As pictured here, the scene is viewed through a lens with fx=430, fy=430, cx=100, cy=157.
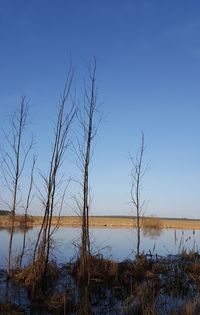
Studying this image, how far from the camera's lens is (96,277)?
14.8 metres

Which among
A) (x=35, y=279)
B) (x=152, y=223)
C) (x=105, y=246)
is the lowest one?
(x=35, y=279)

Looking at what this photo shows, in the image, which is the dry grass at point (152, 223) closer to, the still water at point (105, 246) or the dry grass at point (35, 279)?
the still water at point (105, 246)

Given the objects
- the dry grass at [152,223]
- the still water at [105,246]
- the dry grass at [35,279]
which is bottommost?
the dry grass at [35,279]

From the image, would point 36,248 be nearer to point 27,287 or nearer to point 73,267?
point 27,287

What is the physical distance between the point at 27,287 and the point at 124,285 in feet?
10.6

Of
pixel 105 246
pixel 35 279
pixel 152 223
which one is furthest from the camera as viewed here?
pixel 152 223

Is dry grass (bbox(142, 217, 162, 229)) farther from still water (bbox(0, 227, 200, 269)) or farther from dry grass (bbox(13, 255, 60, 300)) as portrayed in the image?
dry grass (bbox(13, 255, 60, 300))

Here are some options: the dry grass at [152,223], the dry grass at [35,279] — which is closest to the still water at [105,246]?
the dry grass at [35,279]

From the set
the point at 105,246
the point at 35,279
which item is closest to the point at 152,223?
the point at 105,246

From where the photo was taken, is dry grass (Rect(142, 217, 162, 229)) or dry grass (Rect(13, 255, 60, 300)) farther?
dry grass (Rect(142, 217, 162, 229))

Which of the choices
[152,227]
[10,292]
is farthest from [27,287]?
[152,227]

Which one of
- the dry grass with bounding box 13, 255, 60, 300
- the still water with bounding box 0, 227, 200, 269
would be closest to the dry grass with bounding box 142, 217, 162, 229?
the still water with bounding box 0, 227, 200, 269

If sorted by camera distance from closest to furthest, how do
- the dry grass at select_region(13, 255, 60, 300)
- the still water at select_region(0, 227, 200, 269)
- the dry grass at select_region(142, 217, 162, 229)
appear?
1. the dry grass at select_region(13, 255, 60, 300)
2. the still water at select_region(0, 227, 200, 269)
3. the dry grass at select_region(142, 217, 162, 229)

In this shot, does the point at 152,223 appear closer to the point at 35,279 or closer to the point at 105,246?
the point at 105,246
